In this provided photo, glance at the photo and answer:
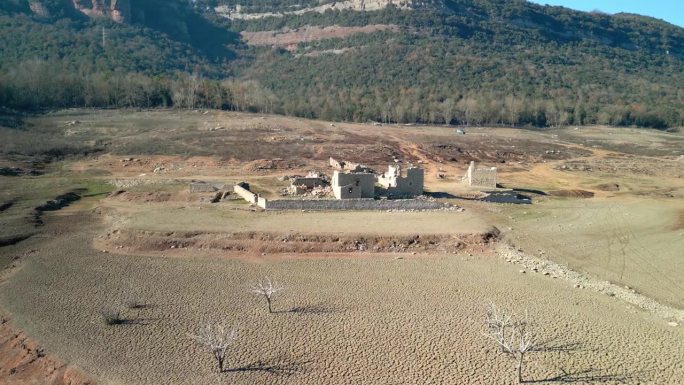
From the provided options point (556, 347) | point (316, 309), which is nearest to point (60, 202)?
point (316, 309)

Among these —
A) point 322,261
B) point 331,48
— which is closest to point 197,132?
point 322,261

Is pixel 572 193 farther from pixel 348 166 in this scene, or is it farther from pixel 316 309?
pixel 316 309

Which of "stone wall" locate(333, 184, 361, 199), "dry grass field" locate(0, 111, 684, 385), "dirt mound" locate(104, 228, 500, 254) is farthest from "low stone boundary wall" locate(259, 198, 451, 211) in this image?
"dirt mound" locate(104, 228, 500, 254)

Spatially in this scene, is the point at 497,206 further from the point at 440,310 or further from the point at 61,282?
the point at 61,282

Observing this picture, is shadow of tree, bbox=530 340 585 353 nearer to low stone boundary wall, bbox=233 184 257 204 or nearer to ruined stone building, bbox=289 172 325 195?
low stone boundary wall, bbox=233 184 257 204

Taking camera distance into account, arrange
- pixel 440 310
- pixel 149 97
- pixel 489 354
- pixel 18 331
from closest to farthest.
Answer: pixel 489 354 < pixel 18 331 < pixel 440 310 < pixel 149 97

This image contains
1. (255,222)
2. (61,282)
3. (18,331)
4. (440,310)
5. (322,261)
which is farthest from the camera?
(255,222)
